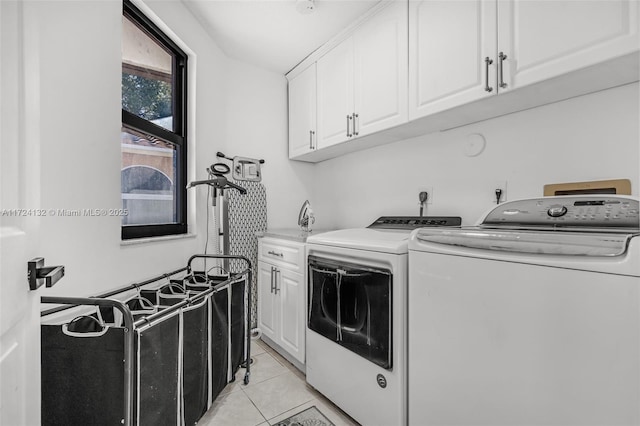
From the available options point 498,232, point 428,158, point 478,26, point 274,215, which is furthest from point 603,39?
point 274,215

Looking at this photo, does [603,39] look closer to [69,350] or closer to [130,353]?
[130,353]

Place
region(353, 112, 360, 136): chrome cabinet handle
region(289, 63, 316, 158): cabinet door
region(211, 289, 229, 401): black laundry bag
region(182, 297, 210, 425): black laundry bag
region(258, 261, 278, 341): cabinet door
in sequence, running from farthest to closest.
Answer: region(289, 63, 316, 158): cabinet door
region(258, 261, 278, 341): cabinet door
region(353, 112, 360, 136): chrome cabinet handle
region(211, 289, 229, 401): black laundry bag
region(182, 297, 210, 425): black laundry bag

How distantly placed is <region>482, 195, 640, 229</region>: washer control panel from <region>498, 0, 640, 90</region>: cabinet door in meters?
0.53

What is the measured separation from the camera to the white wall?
51.1 inches

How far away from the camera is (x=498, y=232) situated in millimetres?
962

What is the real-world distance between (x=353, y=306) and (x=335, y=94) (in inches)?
64.0

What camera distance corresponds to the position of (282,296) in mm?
2125

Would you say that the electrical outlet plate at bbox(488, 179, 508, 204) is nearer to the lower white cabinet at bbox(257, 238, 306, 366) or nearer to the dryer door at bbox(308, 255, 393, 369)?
the dryer door at bbox(308, 255, 393, 369)

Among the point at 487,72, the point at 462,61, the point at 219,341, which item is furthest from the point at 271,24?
→ the point at 219,341

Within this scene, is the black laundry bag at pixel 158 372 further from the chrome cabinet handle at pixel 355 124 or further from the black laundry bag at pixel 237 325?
the chrome cabinet handle at pixel 355 124

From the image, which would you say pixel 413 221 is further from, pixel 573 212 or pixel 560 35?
pixel 560 35

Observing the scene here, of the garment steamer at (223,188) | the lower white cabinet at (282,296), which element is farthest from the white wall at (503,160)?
the garment steamer at (223,188)

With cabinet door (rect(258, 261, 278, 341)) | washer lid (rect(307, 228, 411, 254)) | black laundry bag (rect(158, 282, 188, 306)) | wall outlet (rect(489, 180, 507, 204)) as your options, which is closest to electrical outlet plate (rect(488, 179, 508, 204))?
wall outlet (rect(489, 180, 507, 204))

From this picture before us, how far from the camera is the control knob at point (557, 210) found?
3.57 ft
